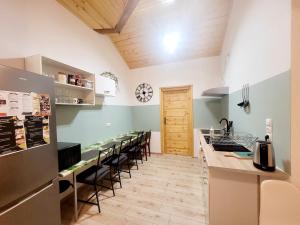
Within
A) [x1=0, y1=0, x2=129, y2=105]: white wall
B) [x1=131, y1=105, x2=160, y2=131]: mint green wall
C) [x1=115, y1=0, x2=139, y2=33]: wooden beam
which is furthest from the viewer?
[x1=131, y1=105, x2=160, y2=131]: mint green wall

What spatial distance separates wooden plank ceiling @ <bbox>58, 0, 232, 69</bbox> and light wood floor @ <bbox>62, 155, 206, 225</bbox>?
3166mm

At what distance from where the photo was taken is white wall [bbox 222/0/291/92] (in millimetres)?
1174

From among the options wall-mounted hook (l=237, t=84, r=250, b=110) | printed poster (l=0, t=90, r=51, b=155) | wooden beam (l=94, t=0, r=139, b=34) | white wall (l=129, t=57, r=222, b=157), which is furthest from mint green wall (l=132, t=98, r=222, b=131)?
printed poster (l=0, t=90, r=51, b=155)

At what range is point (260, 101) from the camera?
158 cm

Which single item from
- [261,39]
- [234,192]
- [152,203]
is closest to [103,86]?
[152,203]

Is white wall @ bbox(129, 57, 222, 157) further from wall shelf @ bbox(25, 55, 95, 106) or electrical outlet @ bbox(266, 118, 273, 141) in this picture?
electrical outlet @ bbox(266, 118, 273, 141)

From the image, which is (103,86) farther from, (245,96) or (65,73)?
(245,96)

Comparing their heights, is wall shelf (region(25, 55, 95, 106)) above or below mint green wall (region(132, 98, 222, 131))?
above

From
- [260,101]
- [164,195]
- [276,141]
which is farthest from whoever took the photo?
[164,195]

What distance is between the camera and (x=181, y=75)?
4.32 m

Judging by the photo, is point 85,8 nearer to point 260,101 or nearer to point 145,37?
point 145,37

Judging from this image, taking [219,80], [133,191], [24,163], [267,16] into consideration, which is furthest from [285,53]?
[219,80]

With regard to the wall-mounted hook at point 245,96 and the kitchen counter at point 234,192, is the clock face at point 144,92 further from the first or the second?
the kitchen counter at point 234,192

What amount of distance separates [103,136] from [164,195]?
1.89 meters
